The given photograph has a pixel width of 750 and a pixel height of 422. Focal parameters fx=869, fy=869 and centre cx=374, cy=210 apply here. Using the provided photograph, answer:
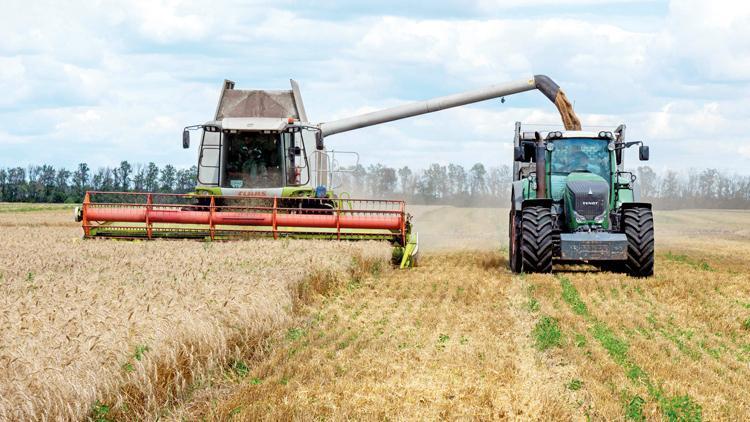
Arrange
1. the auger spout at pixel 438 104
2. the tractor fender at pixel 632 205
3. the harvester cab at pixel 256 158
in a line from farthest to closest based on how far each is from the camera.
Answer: the auger spout at pixel 438 104 < the harvester cab at pixel 256 158 < the tractor fender at pixel 632 205

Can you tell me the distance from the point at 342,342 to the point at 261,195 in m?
9.81

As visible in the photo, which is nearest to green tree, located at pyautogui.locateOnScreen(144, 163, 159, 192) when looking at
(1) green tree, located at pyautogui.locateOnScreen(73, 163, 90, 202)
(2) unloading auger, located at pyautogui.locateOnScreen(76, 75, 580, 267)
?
(1) green tree, located at pyautogui.locateOnScreen(73, 163, 90, 202)

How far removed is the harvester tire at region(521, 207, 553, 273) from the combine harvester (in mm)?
2478

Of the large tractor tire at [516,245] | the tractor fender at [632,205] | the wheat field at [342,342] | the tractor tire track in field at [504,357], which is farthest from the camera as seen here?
the large tractor tire at [516,245]

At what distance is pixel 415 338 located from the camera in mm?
8469

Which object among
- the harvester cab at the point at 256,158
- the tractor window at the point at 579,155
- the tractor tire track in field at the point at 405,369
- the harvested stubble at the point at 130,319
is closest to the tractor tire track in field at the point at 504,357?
the tractor tire track in field at the point at 405,369

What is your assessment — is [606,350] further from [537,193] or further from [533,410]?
[537,193]

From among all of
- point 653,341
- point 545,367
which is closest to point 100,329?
point 545,367

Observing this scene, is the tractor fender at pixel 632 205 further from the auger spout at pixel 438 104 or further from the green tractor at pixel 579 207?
the auger spout at pixel 438 104

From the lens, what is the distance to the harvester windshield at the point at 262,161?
1809cm

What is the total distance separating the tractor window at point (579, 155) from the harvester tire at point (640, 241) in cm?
126

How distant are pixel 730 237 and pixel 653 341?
25.7 meters

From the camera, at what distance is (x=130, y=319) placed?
6.51 metres

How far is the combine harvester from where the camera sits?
16250mm
